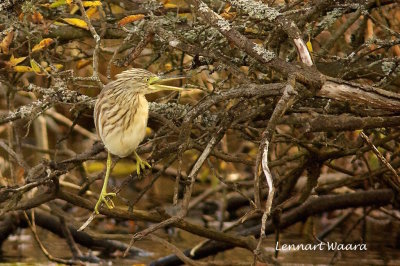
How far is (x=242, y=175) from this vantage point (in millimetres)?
9172

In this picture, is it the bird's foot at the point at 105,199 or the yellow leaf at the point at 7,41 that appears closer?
the bird's foot at the point at 105,199

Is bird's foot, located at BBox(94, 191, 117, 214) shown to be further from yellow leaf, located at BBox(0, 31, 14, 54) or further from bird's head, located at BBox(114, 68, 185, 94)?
yellow leaf, located at BBox(0, 31, 14, 54)

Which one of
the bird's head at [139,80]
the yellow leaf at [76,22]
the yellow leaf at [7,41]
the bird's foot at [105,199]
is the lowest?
the bird's foot at [105,199]

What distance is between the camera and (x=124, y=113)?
434 centimetres

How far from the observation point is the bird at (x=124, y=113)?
427cm

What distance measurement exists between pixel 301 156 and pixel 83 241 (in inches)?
90.7

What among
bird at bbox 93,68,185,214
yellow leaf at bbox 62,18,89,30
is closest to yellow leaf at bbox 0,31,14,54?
yellow leaf at bbox 62,18,89,30

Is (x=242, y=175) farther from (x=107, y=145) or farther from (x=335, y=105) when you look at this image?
(x=107, y=145)

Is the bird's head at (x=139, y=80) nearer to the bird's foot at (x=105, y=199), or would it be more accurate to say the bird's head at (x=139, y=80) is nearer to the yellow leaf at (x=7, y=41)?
the bird's foot at (x=105, y=199)

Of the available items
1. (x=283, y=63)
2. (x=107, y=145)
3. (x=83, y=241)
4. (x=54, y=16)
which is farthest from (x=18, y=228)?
(x=283, y=63)

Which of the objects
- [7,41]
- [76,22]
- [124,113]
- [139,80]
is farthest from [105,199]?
[76,22]

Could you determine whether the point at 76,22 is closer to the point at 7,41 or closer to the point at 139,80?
the point at 7,41

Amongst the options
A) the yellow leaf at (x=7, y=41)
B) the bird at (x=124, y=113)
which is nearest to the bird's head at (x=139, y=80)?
the bird at (x=124, y=113)

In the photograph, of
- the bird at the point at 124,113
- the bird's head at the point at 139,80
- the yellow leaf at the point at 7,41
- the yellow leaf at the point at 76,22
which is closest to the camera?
the bird at the point at 124,113
